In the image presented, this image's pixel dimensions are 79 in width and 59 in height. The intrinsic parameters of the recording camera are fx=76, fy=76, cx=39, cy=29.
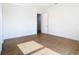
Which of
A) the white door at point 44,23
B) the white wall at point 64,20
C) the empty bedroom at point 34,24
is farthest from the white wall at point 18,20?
the white wall at point 64,20

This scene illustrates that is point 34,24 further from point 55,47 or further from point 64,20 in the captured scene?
point 55,47

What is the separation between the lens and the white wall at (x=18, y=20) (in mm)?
3980

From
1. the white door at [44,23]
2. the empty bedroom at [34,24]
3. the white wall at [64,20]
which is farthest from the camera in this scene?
the white door at [44,23]

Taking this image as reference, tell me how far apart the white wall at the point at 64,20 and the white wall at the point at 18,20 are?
121 cm

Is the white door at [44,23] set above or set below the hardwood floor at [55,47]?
above

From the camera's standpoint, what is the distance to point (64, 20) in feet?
14.2

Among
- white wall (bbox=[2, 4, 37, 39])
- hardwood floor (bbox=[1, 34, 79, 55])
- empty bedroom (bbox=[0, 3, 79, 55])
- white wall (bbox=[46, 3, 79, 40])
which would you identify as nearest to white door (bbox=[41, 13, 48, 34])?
empty bedroom (bbox=[0, 3, 79, 55])

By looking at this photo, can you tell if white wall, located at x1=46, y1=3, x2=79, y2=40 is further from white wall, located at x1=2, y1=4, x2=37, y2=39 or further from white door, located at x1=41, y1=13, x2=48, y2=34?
white wall, located at x1=2, y1=4, x2=37, y2=39

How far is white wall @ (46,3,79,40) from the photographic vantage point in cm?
381

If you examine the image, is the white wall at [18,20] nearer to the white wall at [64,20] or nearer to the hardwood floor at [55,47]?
the hardwood floor at [55,47]

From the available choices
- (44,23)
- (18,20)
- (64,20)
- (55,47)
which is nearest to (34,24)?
(44,23)

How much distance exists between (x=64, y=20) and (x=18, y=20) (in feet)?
8.65
